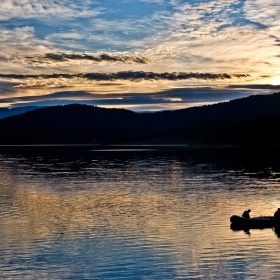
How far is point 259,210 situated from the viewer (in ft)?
154

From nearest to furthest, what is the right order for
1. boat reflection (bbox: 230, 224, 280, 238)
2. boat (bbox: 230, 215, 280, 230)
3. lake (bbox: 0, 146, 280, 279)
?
1. lake (bbox: 0, 146, 280, 279)
2. boat reflection (bbox: 230, 224, 280, 238)
3. boat (bbox: 230, 215, 280, 230)

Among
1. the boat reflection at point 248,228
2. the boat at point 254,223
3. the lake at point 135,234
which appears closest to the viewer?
the lake at point 135,234

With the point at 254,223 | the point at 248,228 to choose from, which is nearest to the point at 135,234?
the point at 248,228

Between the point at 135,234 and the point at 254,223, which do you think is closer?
the point at 135,234


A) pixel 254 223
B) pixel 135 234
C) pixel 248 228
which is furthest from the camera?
pixel 254 223

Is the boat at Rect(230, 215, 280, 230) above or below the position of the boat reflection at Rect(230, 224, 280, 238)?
above

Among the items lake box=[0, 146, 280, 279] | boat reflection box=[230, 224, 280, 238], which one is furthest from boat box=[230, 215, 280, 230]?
lake box=[0, 146, 280, 279]

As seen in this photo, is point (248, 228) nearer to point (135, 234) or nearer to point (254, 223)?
point (254, 223)

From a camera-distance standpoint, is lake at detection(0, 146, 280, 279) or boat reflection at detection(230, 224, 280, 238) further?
boat reflection at detection(230, 224, 280, 238)

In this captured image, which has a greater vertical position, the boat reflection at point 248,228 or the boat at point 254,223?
the boat at point 254,223

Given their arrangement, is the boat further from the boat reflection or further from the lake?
the lake

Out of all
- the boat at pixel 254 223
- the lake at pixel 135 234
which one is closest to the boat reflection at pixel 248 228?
the boat at pixel 254 223

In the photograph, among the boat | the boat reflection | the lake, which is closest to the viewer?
the lake

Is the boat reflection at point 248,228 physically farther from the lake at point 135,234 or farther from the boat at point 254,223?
the lake at point 135,234
